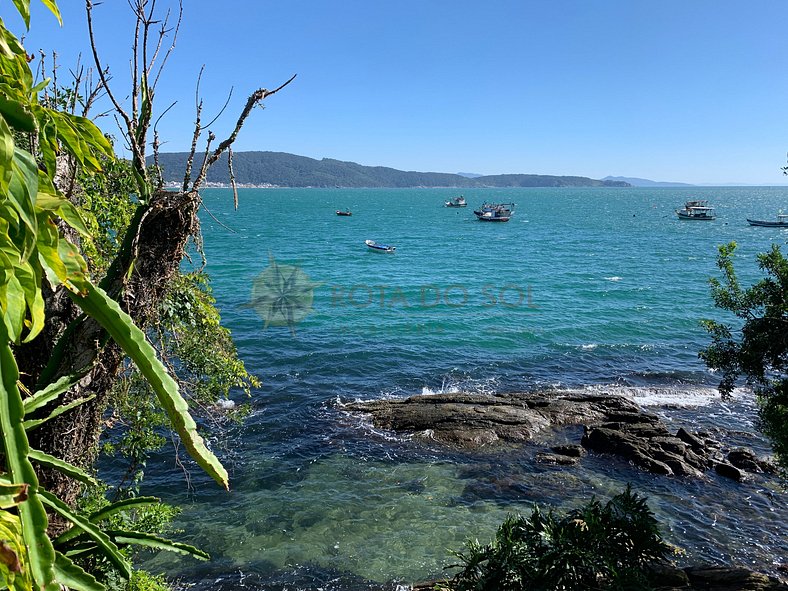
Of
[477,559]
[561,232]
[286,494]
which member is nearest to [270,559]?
[286,494]

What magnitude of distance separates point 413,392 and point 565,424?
5.92 meters

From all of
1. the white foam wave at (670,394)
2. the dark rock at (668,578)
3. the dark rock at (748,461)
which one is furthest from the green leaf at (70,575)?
the white foam wave at (670,394)

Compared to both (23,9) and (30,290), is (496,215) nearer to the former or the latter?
(23,9)

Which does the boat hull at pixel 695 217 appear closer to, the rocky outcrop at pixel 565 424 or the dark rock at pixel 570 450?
the rocky outcrop at pixel 565 424

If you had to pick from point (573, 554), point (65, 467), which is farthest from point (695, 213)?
point (65, 467)

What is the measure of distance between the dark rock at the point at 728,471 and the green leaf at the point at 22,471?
58.8ft

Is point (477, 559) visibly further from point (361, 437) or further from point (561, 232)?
point (561, 232)

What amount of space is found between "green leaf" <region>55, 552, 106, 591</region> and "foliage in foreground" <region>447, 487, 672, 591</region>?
673cm

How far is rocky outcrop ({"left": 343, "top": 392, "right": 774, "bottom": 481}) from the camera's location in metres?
15.9

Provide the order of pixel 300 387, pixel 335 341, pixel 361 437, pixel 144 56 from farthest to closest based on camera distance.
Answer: pixel 335 341 → pixel 300 387 → pixel 361 437 → pixel 144 56

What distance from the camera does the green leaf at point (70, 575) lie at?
1.92m

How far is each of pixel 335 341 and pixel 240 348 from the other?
4.82m

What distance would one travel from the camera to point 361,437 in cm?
1708

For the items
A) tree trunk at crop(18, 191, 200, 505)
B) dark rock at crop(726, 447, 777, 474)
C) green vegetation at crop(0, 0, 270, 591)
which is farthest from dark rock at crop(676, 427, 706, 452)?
tree trunk at crop(18, 191, 200, 505)
